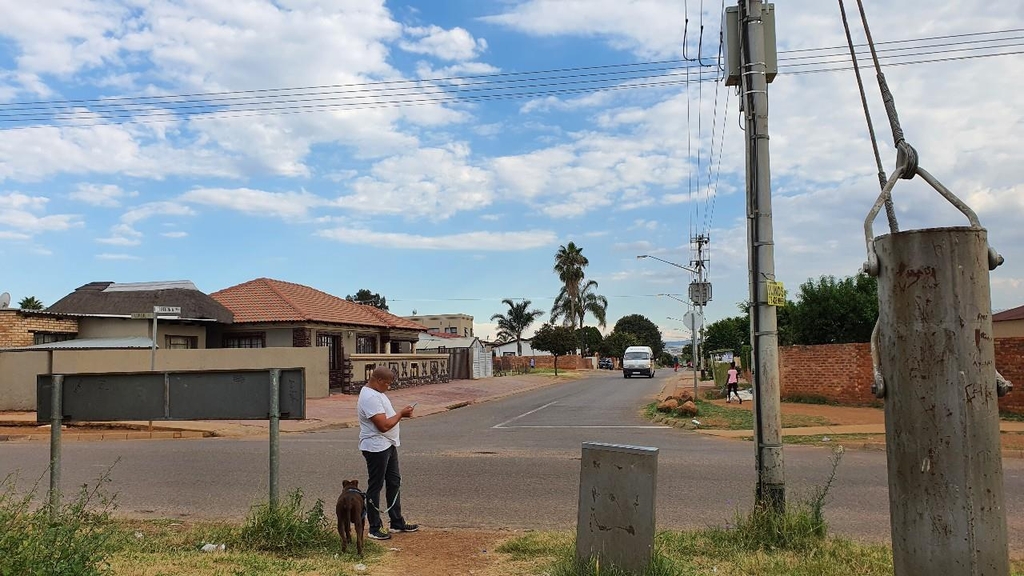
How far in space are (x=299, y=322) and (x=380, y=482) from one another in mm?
25344

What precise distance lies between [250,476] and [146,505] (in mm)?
2163

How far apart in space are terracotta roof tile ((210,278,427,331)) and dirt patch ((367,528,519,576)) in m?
25.0

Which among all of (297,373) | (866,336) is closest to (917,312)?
(297,373)

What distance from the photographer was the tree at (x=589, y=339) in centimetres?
9156

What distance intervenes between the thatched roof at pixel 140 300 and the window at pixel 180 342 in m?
0.93

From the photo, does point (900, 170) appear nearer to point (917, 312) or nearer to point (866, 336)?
point (917, 312)

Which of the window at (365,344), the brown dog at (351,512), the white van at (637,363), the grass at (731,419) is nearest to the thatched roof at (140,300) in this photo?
the window at (365,344)

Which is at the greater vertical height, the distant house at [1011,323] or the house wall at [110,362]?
the distant house at [1011,323]

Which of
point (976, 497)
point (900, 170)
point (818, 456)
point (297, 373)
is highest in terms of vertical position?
point (900, 170)

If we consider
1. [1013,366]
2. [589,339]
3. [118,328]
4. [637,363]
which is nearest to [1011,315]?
[1013,366]

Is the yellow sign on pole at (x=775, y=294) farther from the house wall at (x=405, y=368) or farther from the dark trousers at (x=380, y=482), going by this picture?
the house wall at (x=405, y=368)

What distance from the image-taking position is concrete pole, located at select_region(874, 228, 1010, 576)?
3.45 metres

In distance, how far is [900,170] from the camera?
13.3ft

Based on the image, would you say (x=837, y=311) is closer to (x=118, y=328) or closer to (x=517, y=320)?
(x=118, y=328)
